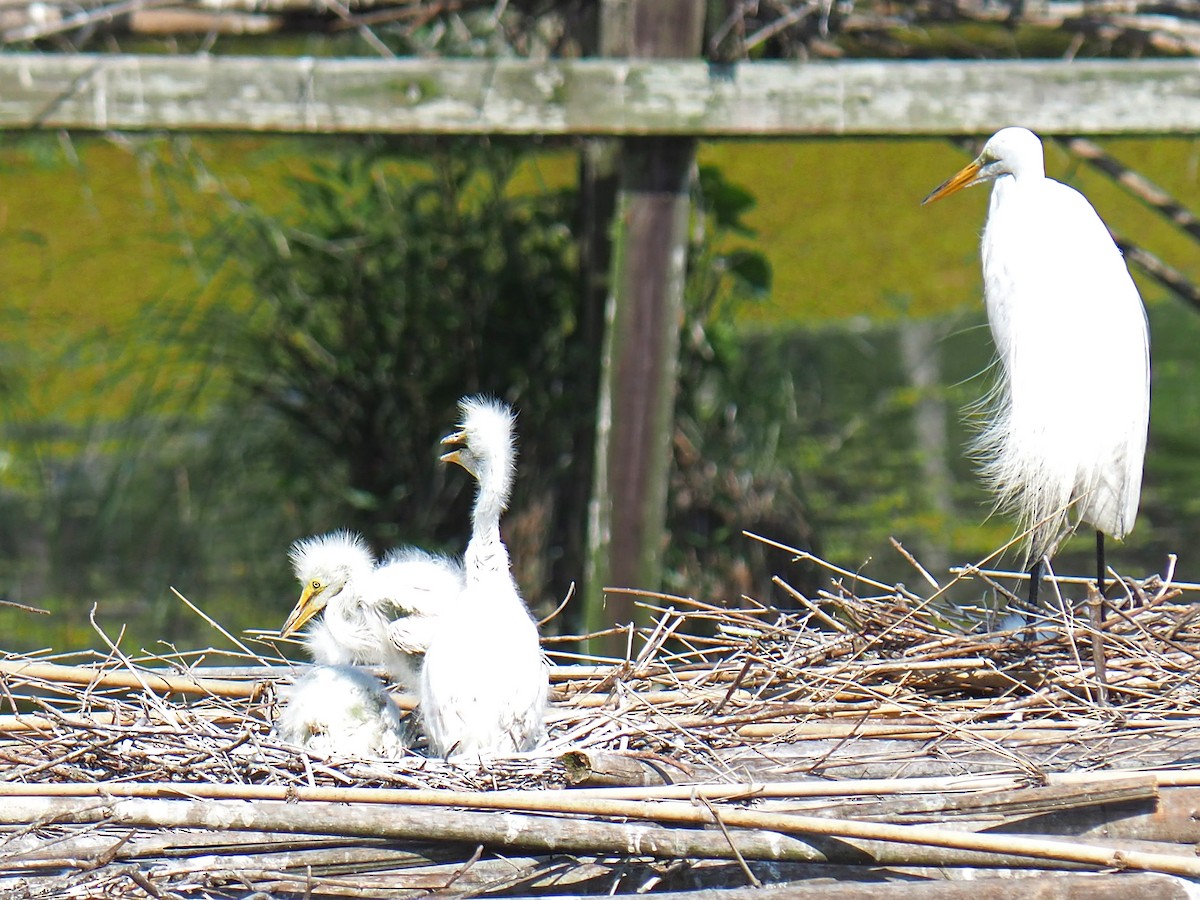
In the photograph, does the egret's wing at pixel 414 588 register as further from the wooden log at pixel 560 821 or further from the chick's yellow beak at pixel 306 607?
the wooden log at pixel 560 821

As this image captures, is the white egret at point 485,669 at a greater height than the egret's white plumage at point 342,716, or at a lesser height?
greater

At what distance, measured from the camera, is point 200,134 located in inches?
107

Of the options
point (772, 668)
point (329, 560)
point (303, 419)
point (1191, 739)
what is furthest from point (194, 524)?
point (1191, 739)

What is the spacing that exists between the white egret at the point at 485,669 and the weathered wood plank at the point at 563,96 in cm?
88

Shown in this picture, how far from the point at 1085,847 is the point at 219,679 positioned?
1482mm

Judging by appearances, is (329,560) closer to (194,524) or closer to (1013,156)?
(1013,156)

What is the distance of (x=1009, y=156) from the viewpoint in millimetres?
2359

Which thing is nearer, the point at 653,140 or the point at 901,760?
the point at 901,760

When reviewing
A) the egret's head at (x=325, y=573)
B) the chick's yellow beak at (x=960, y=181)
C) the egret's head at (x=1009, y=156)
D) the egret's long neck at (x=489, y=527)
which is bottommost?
the egret's head at (x=325, y=573)

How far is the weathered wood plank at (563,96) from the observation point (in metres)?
2.63

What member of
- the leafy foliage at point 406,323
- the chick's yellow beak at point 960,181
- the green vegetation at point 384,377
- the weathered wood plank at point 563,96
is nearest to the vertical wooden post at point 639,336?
the weathered wood plank at point 563,96

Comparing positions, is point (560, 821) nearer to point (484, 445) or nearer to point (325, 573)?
point (484, 445)

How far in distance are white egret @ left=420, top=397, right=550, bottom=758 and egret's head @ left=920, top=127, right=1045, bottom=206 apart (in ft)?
3.13

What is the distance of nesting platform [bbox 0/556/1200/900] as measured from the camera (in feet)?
5.16
